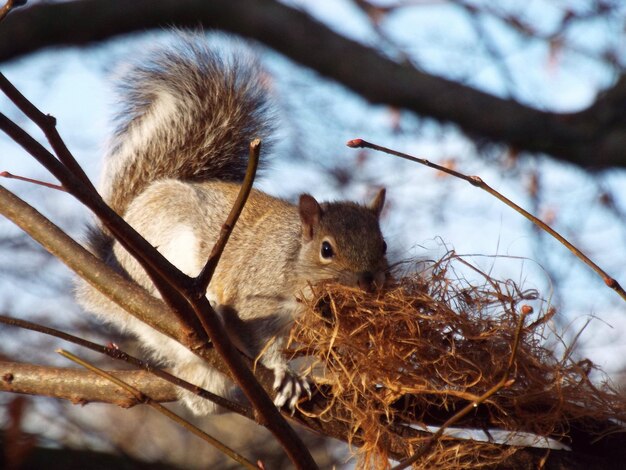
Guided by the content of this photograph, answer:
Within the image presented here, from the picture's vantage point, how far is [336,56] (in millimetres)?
3930

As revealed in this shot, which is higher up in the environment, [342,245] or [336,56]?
[336,56]

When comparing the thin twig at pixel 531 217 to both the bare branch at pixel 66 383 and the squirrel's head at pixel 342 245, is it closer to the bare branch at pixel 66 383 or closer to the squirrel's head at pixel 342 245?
the squirrel's head at pixel 342 245

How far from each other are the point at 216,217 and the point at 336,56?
1411 mm

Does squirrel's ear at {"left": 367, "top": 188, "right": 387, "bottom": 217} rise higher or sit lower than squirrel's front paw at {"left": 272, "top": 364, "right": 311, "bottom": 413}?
higher

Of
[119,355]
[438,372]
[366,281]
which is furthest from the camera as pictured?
[366,281]

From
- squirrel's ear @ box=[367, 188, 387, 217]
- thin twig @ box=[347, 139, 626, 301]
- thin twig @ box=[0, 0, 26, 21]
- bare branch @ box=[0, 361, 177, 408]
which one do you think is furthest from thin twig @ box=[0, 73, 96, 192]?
squirrel's ear @ box=[367, 188, 387, 217]

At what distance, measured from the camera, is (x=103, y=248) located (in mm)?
3152

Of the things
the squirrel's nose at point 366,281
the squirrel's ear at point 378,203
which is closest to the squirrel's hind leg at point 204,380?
the squirrel's nose at point 366,281

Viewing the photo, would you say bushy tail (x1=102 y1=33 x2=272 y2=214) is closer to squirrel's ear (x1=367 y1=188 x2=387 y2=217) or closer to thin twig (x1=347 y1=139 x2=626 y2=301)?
squirrel's ear (x1=367 y1=188 x2=387 y2=217)

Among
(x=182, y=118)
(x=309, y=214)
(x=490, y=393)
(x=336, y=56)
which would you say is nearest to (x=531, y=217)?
(x=490, y=393)

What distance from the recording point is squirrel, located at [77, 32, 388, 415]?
98.1 inches

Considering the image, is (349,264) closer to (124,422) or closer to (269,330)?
(269,330)

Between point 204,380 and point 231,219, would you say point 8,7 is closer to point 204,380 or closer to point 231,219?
point 231,219

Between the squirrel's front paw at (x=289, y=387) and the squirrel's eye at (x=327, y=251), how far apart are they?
0.40 metres
